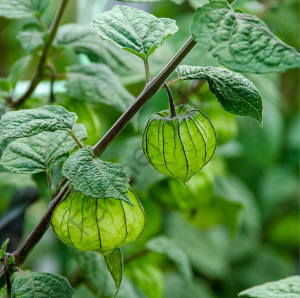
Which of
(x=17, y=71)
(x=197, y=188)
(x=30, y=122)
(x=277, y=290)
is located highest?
(x=30, y=122)

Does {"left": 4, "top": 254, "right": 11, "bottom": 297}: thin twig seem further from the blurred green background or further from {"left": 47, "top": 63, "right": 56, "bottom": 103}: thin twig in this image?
{"left": 47, "top": 63, "right": 56, "bottom": 103}: thin twig

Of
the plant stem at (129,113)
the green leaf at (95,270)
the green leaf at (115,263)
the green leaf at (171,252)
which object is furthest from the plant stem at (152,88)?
the green leaf at (171,252)

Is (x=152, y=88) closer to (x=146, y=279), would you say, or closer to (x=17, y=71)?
(x=17, y=71)

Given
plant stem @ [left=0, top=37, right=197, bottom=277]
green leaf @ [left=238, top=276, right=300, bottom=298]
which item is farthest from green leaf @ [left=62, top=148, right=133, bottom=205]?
green leaf @ [left=238, top=276, right=300, bottom=298]

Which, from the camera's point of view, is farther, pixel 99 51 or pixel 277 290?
pixel 99 51

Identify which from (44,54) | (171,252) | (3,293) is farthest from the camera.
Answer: (171,252)

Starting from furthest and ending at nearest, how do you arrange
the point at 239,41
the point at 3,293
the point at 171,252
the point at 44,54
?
1. the point at 171,252
2. the point at 44,54
3. the point at 3,293
4. the point at 239,41

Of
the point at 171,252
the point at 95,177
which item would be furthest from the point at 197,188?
the point at 95,177
